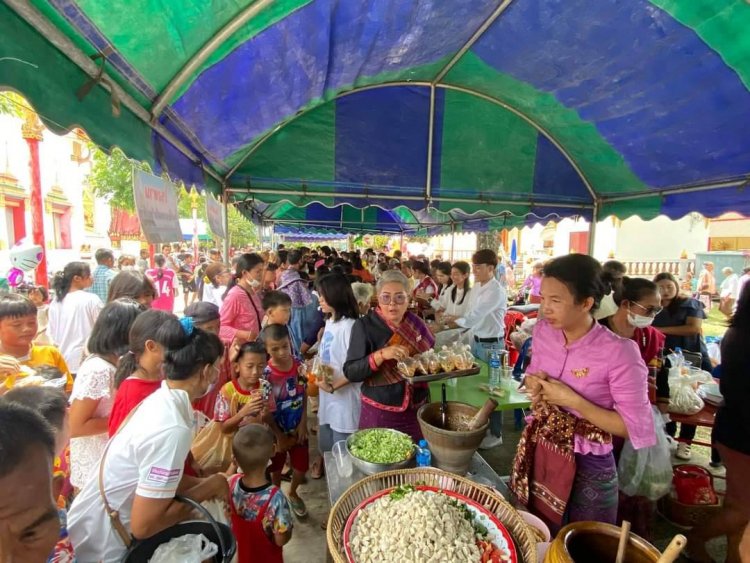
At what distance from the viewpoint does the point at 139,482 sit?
1400 millimetres

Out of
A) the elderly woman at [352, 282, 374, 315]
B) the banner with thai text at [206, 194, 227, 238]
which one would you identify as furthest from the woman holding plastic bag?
the banner with thai text at [206, 194, 227, 238]

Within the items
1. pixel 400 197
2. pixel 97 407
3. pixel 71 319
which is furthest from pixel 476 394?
pixel 71 319

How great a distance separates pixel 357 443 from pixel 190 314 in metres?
1.96

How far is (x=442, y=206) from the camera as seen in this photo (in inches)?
231

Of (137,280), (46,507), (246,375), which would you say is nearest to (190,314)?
(137,280)

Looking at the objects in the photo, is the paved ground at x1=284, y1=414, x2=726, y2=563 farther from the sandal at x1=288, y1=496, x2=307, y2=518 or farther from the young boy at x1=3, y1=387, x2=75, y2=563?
the young boy at x1=3, y1=387, x2=75, y2=563

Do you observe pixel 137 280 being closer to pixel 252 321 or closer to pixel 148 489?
pixel 252 321

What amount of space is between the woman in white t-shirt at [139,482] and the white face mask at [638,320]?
3.15m

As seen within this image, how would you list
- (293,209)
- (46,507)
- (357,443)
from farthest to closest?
(293,209) → (357,443) → (46,507)

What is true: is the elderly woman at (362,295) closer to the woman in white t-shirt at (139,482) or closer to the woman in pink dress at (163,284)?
the woman in white t-shirt at (139,482)

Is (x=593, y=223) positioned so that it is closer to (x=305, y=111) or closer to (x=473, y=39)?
(x=473, y=39)

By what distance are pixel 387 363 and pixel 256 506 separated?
1130 mm

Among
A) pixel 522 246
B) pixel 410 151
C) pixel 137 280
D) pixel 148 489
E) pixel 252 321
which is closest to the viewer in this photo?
pixel 148 489

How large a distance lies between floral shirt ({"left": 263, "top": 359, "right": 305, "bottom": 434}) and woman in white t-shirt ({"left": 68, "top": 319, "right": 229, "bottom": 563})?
143cm
